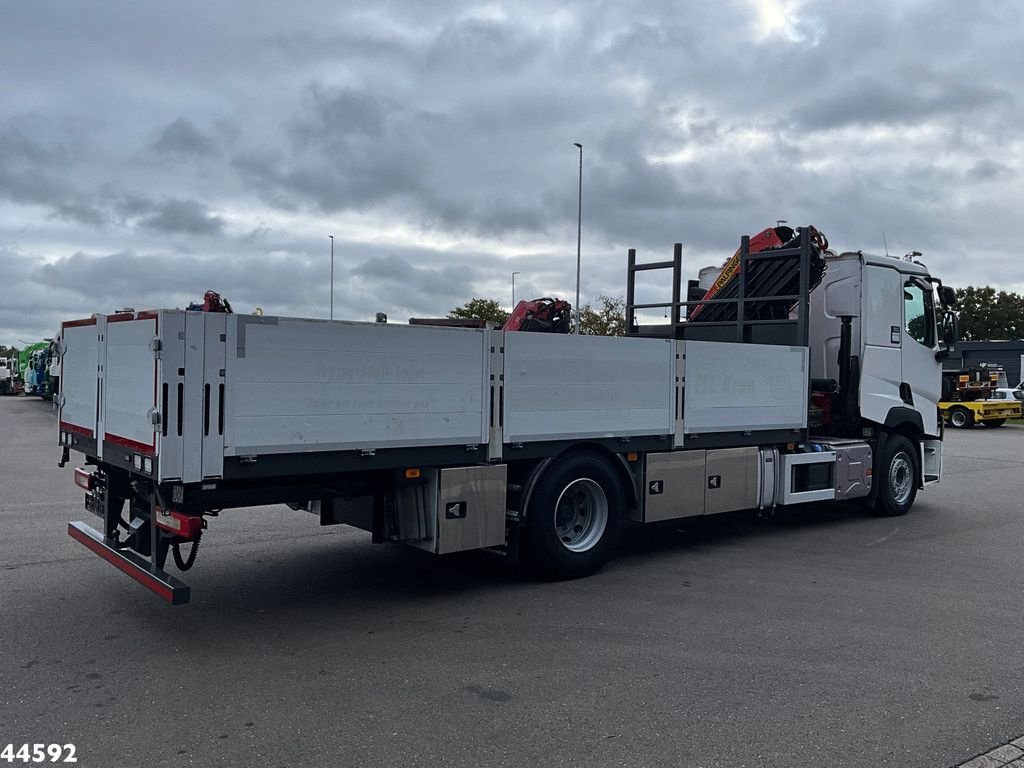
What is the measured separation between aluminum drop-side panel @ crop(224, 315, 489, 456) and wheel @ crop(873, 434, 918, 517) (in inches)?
249

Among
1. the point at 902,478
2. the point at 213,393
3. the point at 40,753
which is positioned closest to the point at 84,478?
the point at 213,393

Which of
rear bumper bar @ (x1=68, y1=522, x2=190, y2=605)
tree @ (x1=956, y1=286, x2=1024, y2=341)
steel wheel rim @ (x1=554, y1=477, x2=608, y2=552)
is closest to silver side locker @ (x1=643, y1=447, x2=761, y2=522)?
steel wheel rim @ (x1=554, y1=477, x2=608, y2=552)

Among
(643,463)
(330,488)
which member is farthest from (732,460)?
(330,488)

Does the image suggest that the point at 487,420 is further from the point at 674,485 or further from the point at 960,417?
the point at 960,417

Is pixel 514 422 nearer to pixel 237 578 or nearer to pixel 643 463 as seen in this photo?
pixel 643 463

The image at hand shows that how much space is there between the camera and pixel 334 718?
4551 millimetres

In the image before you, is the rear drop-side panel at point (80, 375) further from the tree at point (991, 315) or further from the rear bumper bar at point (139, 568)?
the tree at point (991, 315)

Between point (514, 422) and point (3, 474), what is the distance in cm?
1069

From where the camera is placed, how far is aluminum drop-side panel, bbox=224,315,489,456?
5727mm

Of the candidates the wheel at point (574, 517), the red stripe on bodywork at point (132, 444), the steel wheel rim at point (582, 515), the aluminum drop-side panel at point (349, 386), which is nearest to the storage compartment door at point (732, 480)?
the wheel at point (574, 517)

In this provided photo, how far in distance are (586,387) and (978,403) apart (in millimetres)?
28612

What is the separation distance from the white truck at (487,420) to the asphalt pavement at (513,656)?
0.51 metres

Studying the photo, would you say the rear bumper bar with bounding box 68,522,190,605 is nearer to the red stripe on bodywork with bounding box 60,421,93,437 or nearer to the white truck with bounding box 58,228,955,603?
the white truck with bounding box 58,228,955,603

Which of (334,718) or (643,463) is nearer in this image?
(334,718)
